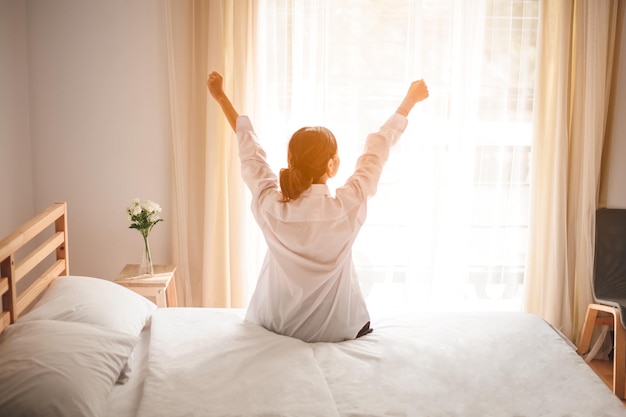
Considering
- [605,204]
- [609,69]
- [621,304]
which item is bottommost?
[621,304]

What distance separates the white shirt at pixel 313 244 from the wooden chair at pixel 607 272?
1.51 meters

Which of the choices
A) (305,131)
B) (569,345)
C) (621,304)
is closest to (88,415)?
(305,131)

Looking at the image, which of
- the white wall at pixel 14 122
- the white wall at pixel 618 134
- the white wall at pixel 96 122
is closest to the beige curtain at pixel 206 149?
the white wall at pixel 96 122

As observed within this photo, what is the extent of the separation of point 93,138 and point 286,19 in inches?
46.4

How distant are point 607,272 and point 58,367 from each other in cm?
282

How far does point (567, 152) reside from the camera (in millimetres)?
3398

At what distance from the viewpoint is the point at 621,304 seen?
10.1 feet

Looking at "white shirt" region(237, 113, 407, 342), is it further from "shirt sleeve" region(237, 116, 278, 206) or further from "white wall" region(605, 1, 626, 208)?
"white wall" region(605, 1, 626, 208)

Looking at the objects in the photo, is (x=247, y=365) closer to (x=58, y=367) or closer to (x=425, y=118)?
(x=58, y=367)

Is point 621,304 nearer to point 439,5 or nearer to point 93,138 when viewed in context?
point 439,5

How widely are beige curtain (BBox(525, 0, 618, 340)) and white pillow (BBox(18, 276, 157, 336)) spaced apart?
2153mm

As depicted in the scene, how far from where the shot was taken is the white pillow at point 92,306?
2.09m

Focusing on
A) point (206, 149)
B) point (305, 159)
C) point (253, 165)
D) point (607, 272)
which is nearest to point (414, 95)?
point (305, 159)

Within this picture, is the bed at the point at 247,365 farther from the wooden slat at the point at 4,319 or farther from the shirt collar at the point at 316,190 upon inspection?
the shirt collar at the point at 316,190
